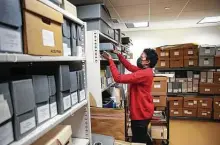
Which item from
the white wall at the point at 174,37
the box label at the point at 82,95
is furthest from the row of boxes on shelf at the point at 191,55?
the box label at the point at 82,95

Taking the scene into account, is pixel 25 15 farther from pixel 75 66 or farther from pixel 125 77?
pixel 125 77

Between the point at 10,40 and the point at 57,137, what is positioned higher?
the point at 10,40

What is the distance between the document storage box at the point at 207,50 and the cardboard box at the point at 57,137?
12.7 feet

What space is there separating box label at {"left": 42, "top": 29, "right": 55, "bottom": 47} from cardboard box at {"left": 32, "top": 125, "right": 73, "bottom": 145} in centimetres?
48

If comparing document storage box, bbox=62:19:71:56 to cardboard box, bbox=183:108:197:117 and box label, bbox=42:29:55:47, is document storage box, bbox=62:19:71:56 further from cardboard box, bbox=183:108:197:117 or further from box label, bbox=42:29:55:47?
cardboard box, bbox=183:108:197:117

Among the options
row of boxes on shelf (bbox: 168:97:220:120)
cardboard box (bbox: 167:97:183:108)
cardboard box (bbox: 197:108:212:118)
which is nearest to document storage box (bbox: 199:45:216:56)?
row of boxes on shelf (bbox: 168:97:220:120)

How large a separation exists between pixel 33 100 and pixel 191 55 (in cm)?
404

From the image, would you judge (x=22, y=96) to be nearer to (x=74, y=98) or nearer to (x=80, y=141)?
(x=74, y=98)

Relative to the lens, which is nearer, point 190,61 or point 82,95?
point 82,95

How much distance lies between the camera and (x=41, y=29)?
29.7 inches

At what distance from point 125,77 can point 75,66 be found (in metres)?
0.71

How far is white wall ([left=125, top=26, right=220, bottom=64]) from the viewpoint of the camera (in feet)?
16.9

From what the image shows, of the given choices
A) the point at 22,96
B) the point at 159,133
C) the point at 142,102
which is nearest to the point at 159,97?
the point at 159,133

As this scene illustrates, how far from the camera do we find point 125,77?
1896mm
